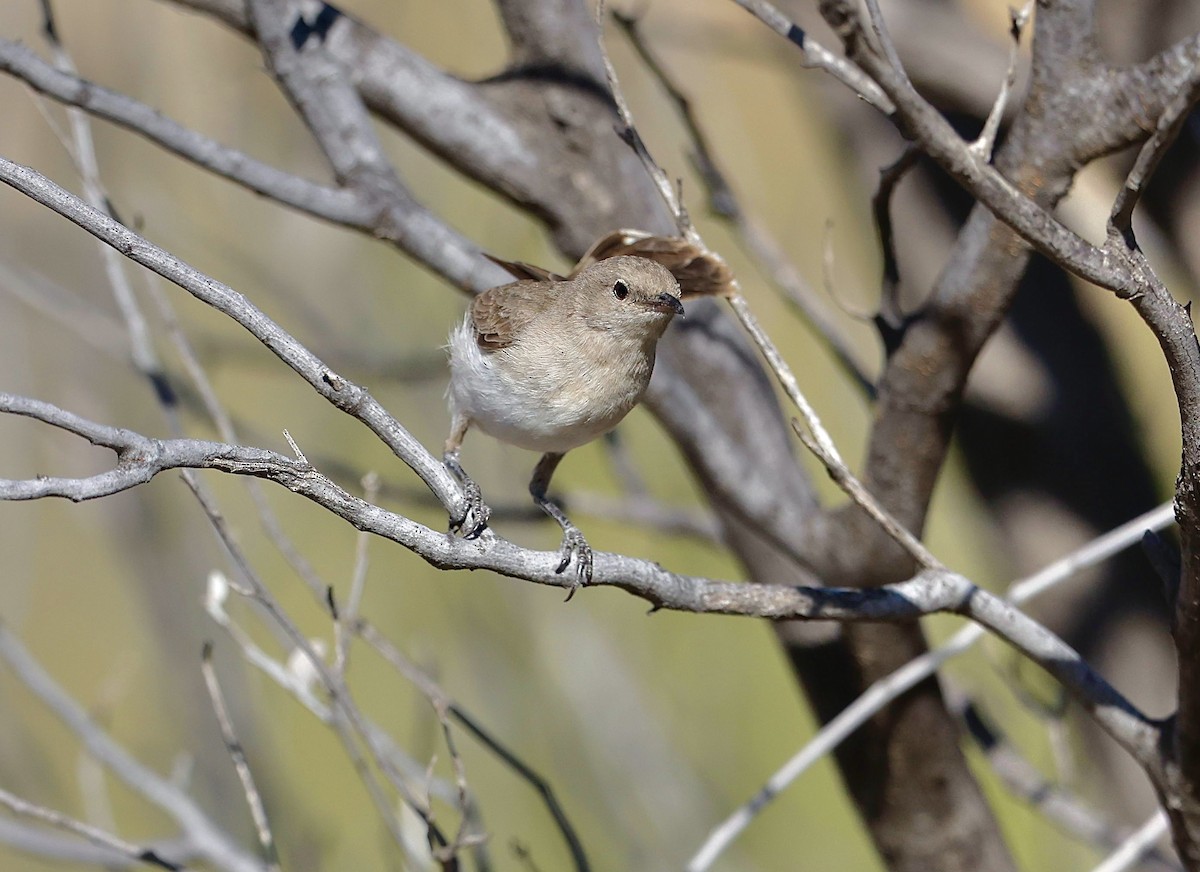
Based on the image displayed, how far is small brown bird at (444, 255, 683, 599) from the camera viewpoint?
2115mm

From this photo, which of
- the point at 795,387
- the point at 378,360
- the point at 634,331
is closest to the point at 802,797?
the point at 378,360

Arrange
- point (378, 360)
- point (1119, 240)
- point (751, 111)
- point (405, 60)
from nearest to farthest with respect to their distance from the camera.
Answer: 1. point (1119, 240)
2. point (405, 60)
3. point (378, 360)
4. point (751, 111)

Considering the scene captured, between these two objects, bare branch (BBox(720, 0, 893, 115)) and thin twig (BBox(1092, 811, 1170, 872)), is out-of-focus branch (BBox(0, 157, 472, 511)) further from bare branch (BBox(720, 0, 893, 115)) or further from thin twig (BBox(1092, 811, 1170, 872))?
thin twig (BBox(1092, 811, 1170, 872))

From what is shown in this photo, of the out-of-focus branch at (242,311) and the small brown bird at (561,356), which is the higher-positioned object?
the small brown bird at (561,356)

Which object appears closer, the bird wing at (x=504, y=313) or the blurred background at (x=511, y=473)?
the bird wing at (x=504, y=313)

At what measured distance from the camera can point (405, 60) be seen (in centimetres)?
253

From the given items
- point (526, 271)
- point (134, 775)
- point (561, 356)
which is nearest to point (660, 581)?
point (561, 356)

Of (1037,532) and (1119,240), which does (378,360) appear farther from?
(1119,240)

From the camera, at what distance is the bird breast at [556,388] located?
2102mm

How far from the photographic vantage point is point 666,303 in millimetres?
2141

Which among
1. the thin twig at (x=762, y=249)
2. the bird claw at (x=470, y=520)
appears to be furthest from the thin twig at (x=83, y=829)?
the thin twig at (x=762, y=249)

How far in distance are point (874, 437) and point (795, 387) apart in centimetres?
58

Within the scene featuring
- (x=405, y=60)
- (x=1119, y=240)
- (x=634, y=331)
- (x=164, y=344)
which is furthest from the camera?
(x=164, y=344)

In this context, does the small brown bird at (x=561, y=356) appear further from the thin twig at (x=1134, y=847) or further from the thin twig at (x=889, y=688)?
the thin twig at (x=1134, y=847)
